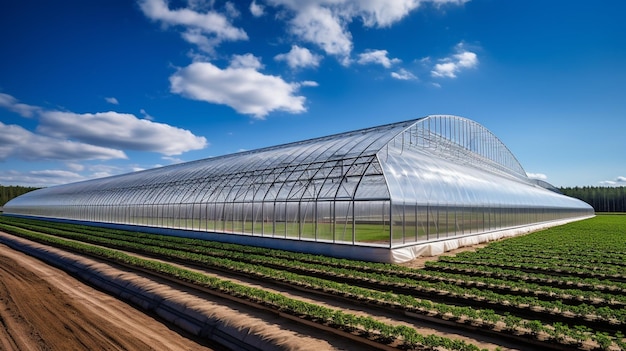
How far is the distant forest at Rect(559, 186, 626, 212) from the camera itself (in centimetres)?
12825

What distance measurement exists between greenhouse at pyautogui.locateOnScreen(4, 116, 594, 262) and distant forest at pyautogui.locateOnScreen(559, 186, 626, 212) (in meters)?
113

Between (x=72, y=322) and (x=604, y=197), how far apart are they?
161 metres

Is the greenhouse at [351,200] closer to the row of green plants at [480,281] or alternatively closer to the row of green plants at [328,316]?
the row of green plants at [480,281]

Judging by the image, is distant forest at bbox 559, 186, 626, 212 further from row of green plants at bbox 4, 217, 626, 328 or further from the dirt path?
the dirt path

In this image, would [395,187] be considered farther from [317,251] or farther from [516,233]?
[516,233]

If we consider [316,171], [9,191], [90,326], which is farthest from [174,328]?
[9,191]

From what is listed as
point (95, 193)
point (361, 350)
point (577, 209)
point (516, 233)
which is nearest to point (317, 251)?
point (361, 350)

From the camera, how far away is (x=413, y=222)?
20.7 metres

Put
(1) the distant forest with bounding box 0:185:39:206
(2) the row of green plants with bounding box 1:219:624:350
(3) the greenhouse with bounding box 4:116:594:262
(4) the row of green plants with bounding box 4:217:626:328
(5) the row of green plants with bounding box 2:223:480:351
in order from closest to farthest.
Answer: (5) the row of green plants with bounding box 2:223:480:351
(2) the row of green plants with bounding box 1:219:624:350
(4) the row of green plants with bounding box 4:217:626:328
(3) the greenhouse with bounding box 4:116:594:262
(1) the distant forest with bounding box 0:185:39:206

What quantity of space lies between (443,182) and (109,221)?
41407mm

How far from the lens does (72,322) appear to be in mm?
11094

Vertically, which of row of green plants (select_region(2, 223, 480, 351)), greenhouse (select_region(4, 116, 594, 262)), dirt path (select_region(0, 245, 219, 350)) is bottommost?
dirt path (select_region(0, 245, 219, 350))

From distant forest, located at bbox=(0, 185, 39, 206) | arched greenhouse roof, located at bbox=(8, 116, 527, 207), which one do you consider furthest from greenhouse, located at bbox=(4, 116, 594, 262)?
distant forest, located at bbox=(0, 185, 39, 206)

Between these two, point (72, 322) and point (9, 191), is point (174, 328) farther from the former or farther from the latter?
point (9, 191)
